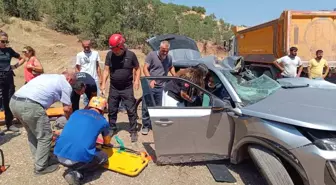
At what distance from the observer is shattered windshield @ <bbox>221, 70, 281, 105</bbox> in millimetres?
3415

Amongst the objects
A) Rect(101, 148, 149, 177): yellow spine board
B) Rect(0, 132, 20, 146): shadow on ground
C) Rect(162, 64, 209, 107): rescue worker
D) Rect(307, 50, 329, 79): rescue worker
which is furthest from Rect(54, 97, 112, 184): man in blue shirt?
Rect(307, 50, 329, 79): rescue worker

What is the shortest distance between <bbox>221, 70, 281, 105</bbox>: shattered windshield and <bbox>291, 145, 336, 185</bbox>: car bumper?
2.94 ft

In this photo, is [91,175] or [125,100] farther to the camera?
[125,100]

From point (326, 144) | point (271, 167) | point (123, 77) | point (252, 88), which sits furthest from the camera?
point (123, 77)

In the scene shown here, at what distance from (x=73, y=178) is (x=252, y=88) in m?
2.35

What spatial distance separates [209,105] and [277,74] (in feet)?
15.2

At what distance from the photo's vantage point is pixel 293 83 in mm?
3902

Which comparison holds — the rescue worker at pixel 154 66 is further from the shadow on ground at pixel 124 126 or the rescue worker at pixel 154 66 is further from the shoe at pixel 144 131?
the shadow on ground at pixel 124 126

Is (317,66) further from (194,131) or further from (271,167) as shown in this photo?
(271,167)

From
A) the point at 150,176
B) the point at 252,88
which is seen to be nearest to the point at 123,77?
the point at 150,176

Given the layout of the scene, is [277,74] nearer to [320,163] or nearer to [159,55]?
[159,55]

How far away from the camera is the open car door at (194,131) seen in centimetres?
345

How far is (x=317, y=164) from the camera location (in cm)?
251

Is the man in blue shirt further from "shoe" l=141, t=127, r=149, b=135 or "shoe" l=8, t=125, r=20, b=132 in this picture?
"shoe" l=8, t=125, r=20, b=132
